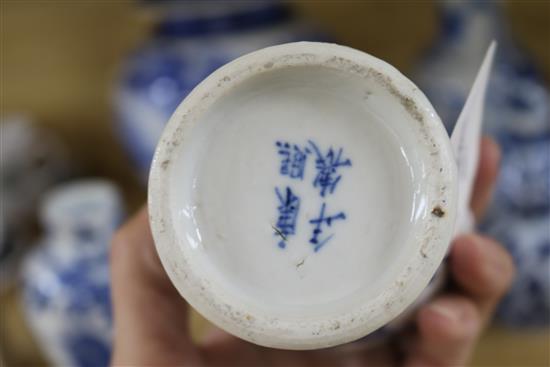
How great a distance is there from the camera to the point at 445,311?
0.37 meters

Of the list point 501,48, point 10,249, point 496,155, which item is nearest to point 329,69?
point 496,155

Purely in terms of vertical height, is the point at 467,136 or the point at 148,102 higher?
the point at 148,102

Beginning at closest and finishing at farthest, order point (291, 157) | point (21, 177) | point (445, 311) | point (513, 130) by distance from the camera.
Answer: point (291, 157) < point (445, 311) < point (513, 130) < point (21, 177)

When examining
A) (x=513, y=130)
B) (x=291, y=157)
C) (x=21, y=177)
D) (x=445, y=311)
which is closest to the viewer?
(x=291, y=157)

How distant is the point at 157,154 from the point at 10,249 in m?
0.45

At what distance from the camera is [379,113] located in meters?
0.25

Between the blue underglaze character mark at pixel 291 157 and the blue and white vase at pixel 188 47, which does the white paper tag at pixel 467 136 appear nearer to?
the blue underglaze character mark at pixel 291 157

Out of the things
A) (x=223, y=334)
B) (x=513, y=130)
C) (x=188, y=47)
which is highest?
(x=188, y=47)

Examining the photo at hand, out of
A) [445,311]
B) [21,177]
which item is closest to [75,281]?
[21,177]

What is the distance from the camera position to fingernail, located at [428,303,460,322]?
0.37 m

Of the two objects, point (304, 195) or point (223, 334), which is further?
point (223, 334)

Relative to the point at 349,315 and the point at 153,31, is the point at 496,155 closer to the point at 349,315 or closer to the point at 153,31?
the point at 349,315

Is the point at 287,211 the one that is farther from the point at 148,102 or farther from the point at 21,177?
the point at 21,177

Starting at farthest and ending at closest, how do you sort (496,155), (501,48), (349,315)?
(501,48), (496,155), (349,315)
